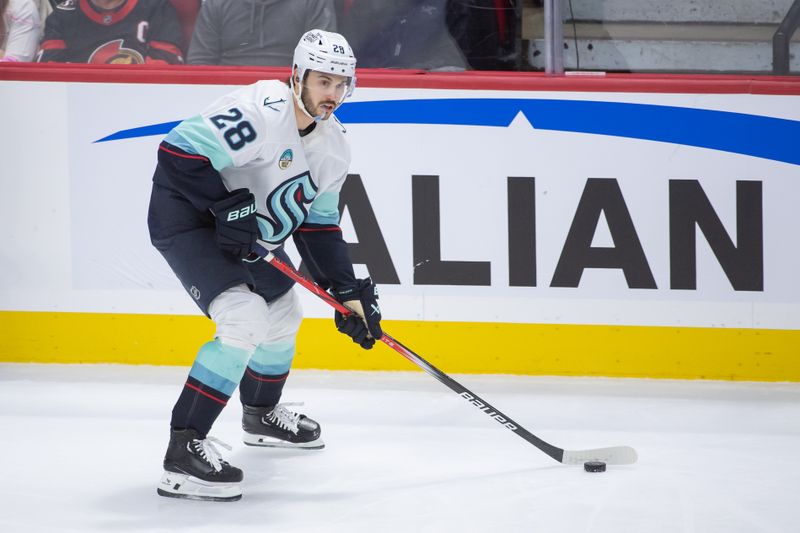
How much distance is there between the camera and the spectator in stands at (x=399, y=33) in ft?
13.0

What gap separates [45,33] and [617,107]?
77.3 inches

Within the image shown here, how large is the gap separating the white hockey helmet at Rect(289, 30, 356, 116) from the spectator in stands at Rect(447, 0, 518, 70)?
1.19 m

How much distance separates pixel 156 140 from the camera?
158 inches

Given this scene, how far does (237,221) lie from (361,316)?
0.48 meters

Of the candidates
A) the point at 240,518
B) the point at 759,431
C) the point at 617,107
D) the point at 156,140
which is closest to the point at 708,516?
the point at 759,431

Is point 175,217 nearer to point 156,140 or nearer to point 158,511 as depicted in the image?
point 158,511

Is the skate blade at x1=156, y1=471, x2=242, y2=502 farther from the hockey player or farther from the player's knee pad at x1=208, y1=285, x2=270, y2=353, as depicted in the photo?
the player's knee pad at x1=208, y1=285, x2=270, y2=353

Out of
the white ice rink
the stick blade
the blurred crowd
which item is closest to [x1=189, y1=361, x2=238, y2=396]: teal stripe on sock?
the white ice rink

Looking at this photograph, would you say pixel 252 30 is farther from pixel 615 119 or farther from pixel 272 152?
pixel 272 152

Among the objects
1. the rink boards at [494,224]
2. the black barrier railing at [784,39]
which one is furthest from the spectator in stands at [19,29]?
the black barrier railing at [784,39]

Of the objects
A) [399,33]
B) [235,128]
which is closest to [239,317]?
[235,128]

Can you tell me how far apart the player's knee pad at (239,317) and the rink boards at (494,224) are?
1182 millimetres

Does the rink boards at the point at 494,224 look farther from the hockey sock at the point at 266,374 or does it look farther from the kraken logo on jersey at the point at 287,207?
the kraken logo on jersey at the point at 287,207

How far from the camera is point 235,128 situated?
274 cm
